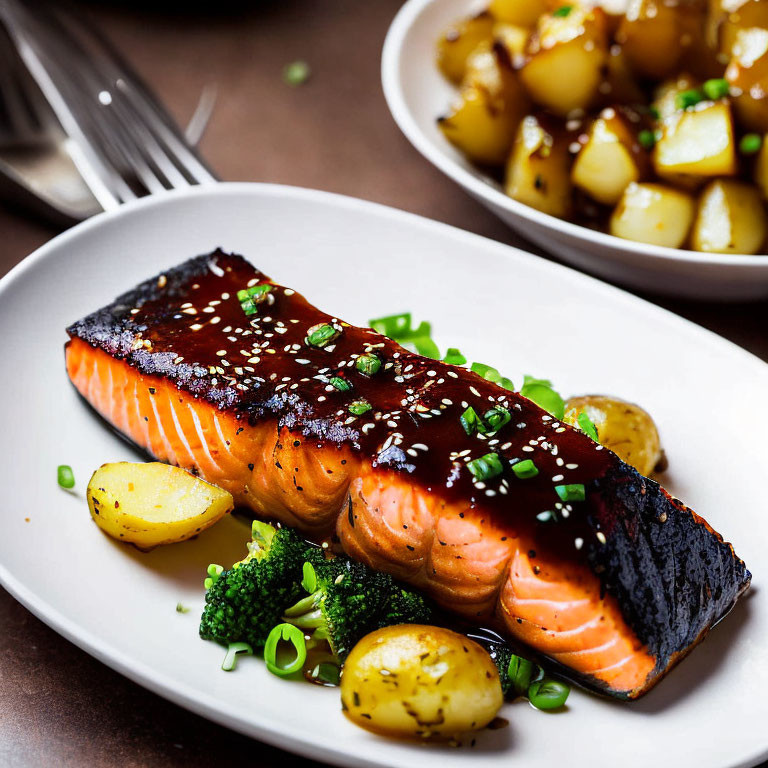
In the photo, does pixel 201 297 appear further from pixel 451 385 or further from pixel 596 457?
pixel 596 457

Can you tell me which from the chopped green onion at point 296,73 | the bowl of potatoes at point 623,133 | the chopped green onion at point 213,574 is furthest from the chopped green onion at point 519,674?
the chopped green onion at point 296,73

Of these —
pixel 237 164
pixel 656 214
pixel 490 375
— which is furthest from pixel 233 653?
pixel 237 164

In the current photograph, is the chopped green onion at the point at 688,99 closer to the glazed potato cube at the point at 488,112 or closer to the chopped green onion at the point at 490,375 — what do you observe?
the glazed potato cube at the point at 488,112

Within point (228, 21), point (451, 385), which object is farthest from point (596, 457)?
point (228, 21)

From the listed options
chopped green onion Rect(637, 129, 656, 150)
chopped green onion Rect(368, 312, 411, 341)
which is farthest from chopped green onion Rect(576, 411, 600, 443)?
chopped green onion Rect(637, 129, 656, 150)

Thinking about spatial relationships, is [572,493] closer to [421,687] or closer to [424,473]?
[424,473]

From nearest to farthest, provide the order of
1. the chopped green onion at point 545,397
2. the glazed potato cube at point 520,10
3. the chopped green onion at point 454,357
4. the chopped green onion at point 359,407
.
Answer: the chopped green onion at point 359,407 < the chopped green onion at point 545,397 < the chopped green onion at point 454,357 < the glazed potato cube at point 520,10
